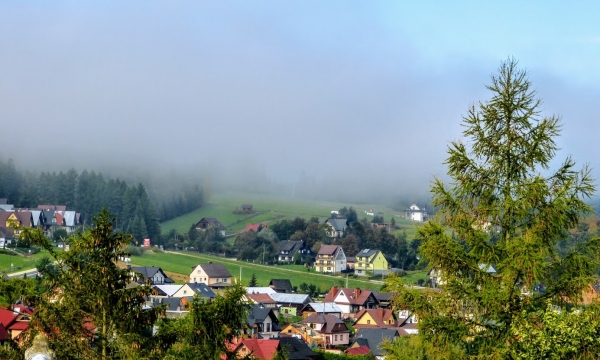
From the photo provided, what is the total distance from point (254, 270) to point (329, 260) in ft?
48.8

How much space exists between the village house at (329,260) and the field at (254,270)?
2248 millimetres

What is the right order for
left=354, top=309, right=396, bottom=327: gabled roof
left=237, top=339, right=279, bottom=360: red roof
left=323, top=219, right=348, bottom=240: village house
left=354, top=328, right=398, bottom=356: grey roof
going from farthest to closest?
left=323, top=219, right=348, bottom=240: village house → left=354, top=309, right=396, bottom=327: gabled roof → left=354, top=328, right=398, bottom=356: grey roof → left=237, top=339, right=279, bottom=360: red roof

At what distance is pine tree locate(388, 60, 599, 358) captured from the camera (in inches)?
473

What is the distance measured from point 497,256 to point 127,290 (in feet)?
19.0

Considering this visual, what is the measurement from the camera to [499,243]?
40.9 feet

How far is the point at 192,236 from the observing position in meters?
148

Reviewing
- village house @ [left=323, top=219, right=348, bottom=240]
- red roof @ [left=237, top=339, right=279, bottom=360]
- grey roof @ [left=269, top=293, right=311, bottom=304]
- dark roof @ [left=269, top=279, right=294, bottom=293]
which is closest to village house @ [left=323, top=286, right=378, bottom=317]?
grey roof @ [left=269, top=293, right=311, bottom=304]

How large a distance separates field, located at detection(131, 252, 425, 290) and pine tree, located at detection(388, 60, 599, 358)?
92.1m

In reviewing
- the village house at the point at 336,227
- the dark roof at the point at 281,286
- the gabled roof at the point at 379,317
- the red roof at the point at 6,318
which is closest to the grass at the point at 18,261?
the dark roof at the point at 281,286

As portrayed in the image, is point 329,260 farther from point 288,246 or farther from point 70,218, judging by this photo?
point 70,218

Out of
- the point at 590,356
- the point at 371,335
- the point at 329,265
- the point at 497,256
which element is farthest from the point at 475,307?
the point at 329,265

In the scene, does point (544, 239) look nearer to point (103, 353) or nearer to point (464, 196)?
point (464, 196)

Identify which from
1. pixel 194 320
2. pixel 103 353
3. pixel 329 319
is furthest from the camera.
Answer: pixel 329 319

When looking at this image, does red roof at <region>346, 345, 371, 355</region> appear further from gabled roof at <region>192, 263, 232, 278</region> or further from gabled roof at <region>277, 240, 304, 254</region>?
gabled roof at <region>277, 240, 304, 254</region>
